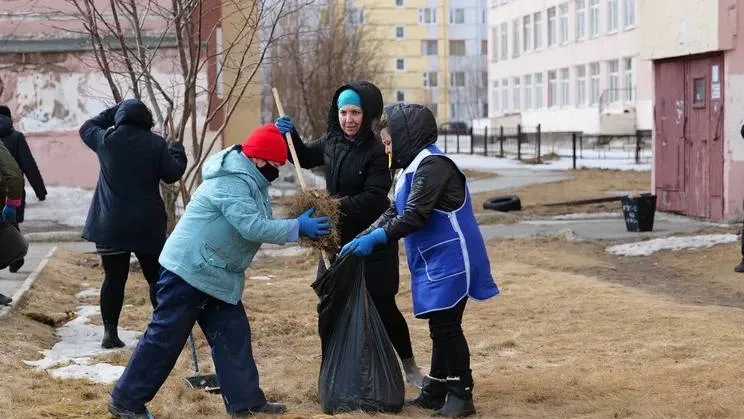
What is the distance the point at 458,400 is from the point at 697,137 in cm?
1239

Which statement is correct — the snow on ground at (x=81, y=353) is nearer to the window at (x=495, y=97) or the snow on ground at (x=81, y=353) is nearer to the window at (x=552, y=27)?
the window at (x=552, y=27)

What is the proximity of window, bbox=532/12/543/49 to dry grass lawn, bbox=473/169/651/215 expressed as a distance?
27898mm

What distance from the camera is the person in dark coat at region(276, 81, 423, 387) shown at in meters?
6.59

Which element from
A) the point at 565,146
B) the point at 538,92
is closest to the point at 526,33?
the point at 538,92

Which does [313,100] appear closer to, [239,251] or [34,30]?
[34,30]

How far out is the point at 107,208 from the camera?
314 inches

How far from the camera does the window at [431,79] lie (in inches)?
3765

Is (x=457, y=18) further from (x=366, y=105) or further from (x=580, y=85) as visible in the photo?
(x=366, y=105)

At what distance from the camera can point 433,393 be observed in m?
6.37

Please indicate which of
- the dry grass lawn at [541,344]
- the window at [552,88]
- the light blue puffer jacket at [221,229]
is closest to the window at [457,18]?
the window at [552,88]

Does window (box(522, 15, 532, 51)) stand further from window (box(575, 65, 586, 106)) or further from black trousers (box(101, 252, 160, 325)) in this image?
black trousers (box(101, 252, 160, 325))

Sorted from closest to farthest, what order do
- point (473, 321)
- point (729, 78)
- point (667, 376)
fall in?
1. point (667, 376)
2. point (473, 321)
3. point (729, 78)

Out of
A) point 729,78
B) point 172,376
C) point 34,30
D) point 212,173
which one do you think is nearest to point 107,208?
point 172,376

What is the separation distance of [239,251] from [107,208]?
2106mm
